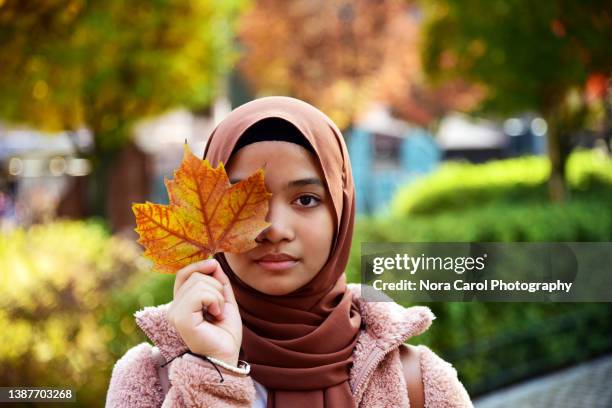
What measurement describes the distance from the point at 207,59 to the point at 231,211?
953 centimetres

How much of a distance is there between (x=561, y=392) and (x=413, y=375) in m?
4.36

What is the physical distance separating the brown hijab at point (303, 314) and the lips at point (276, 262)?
0.08m

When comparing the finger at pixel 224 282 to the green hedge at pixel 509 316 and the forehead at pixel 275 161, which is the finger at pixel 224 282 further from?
the green hedge at pixel 509 316

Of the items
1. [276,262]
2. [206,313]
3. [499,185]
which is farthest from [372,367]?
[499,185]

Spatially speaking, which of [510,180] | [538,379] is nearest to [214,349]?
[538,379]

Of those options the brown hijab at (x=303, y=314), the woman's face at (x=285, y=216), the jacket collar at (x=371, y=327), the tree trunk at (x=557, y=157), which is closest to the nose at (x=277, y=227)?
the woman's face at (x=285, y=216)

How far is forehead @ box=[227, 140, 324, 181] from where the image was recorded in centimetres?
151

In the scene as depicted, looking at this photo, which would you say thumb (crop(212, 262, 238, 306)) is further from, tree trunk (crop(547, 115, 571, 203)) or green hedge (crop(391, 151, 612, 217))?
tree trunk (crop(547, 115, 571, 203))

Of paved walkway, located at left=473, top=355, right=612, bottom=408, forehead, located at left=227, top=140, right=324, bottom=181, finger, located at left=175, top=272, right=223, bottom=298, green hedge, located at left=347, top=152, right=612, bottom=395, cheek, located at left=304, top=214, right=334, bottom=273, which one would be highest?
forehead, located at left=227, top=140, right=324, bottom=181

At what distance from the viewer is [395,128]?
78.9 feet

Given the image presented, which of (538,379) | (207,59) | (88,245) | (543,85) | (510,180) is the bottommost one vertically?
(538,379)

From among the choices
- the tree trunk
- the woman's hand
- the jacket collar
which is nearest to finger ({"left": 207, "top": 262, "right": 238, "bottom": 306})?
the woman's hand

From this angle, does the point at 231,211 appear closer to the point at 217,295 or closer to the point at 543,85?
the point at 217,295

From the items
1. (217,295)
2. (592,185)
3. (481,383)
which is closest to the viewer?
(217,295)
